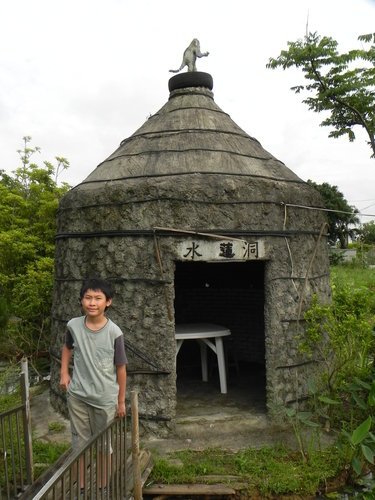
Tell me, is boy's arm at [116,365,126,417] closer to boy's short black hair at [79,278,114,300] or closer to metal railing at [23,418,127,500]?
metal railing at [23,418,127,500]

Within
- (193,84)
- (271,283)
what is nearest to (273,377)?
(271,283)

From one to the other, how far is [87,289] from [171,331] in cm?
183

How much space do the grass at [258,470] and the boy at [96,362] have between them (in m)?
1.13

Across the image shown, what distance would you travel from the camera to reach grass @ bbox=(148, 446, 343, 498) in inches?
154

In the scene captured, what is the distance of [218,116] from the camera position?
20.8ft

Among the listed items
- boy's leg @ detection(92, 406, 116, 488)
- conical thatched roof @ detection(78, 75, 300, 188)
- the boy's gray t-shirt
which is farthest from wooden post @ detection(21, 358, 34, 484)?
conical thatched roof @ detection(78, 75, 300, 188)

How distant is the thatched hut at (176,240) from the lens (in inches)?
192

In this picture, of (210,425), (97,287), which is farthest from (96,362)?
(210,425)

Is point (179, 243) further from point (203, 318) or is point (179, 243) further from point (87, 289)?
point (203, 318)

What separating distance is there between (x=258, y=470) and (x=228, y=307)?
4.59 metres

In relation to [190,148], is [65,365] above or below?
below

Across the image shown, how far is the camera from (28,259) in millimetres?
9812

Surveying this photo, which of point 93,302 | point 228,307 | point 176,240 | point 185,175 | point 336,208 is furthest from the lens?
point 336,208

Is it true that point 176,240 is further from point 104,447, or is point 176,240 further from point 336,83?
point 336,83
